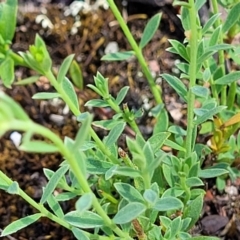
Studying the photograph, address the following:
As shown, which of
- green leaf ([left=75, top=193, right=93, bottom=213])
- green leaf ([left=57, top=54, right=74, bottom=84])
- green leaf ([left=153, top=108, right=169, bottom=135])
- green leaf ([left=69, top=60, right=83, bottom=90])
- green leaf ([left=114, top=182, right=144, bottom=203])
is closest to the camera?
green leaf ([left=75, top=193, right=93, bottom=213])

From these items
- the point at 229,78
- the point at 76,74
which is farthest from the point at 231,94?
the point at 76,74

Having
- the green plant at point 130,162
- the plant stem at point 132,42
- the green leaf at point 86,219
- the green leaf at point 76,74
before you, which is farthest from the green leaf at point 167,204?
the green leaf at point 76,74

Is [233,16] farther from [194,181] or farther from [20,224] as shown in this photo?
[20,224]

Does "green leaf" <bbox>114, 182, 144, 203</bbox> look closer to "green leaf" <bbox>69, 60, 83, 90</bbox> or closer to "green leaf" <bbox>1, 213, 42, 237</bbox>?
"green leaf" <bbox>1, 213, 42, 237</bbox>

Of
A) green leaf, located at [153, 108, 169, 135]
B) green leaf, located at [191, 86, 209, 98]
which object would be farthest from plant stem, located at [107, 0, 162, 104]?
green leaf, located at [191, 86, 209, 98]

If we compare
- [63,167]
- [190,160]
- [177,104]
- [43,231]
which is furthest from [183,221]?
[177,104]

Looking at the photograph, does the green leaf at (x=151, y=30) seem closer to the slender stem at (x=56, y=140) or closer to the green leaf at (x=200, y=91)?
the green leaf at (x=200, y=91)

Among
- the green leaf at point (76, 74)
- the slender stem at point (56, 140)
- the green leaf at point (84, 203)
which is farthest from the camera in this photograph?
the green leaf at point (76, 74)
